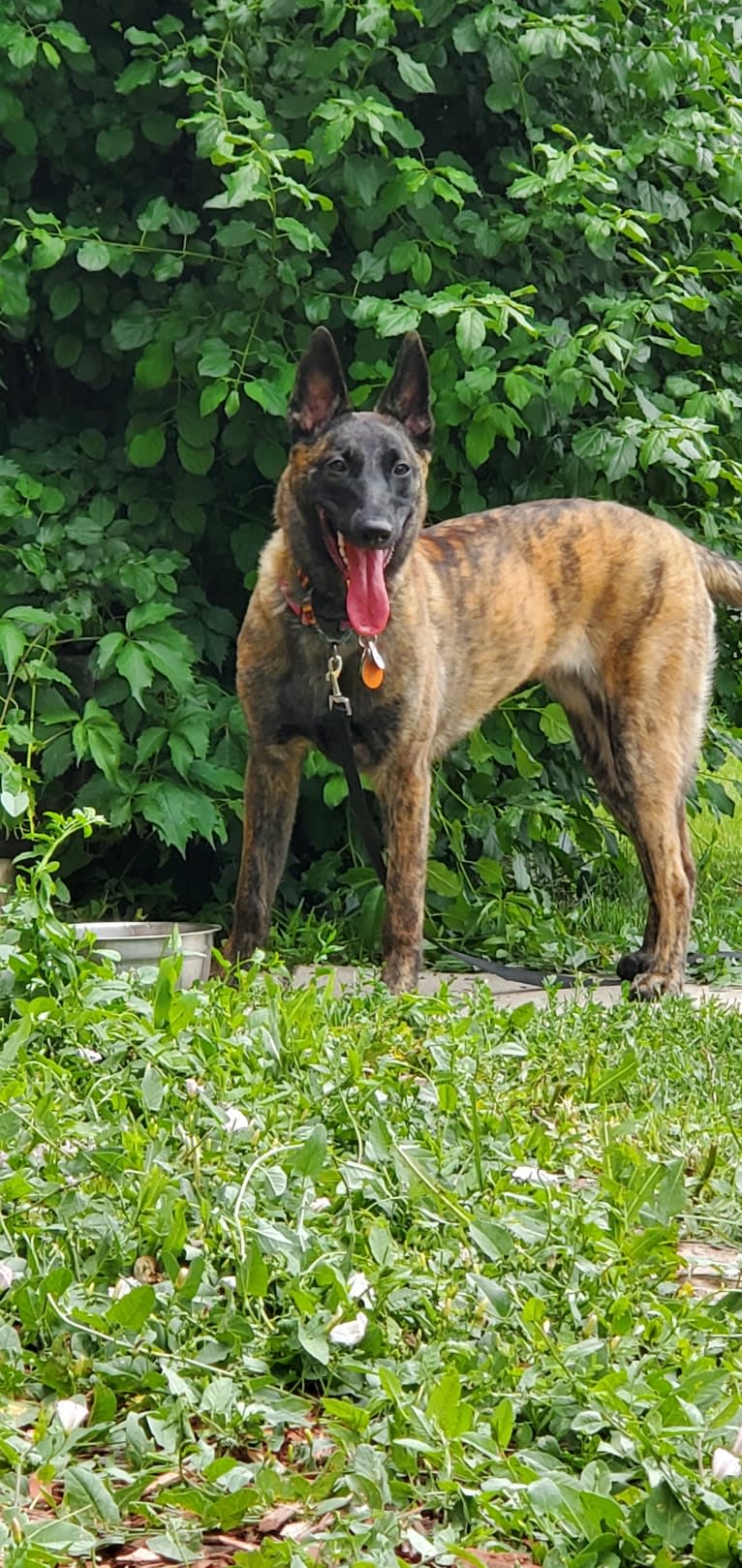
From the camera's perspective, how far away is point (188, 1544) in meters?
1.70

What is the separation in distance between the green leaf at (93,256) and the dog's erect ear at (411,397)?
1004mm

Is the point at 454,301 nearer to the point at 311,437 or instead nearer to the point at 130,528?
the point at 311,437

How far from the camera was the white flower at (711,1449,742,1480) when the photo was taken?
5.79 ft

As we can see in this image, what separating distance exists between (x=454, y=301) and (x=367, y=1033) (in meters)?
2.57

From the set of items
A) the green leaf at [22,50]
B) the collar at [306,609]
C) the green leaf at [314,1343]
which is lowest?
the green leaf at [314,1343]

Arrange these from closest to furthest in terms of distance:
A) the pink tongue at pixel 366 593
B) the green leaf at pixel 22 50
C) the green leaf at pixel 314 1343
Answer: the green leaf at pixel 314 1343, the pink tongue at pixel 366 593, the green leaf at pixel 22 50

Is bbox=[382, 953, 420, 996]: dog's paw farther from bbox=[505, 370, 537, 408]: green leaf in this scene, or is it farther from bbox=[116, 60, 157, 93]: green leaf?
bbox=[116, 60, 157, 93]: green leaf

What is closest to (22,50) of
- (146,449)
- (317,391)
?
(146,449)

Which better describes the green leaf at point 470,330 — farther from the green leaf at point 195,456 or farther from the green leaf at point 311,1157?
the green leaf at point 311,1157

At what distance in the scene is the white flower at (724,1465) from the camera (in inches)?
69.4

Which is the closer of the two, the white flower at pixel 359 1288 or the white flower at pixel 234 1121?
the white flower at pixel 359 1288

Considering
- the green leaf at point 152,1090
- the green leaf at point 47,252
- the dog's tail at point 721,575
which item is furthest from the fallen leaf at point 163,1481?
the dog's tail at point 721,575

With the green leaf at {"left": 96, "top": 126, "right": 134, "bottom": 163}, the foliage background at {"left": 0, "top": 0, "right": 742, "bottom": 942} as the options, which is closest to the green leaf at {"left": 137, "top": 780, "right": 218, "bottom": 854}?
the foliage background at {"left": 0, "top": 0, "right": 742, "bottom": 942}

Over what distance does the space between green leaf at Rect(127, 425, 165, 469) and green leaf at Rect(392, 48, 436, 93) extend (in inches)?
50.0
